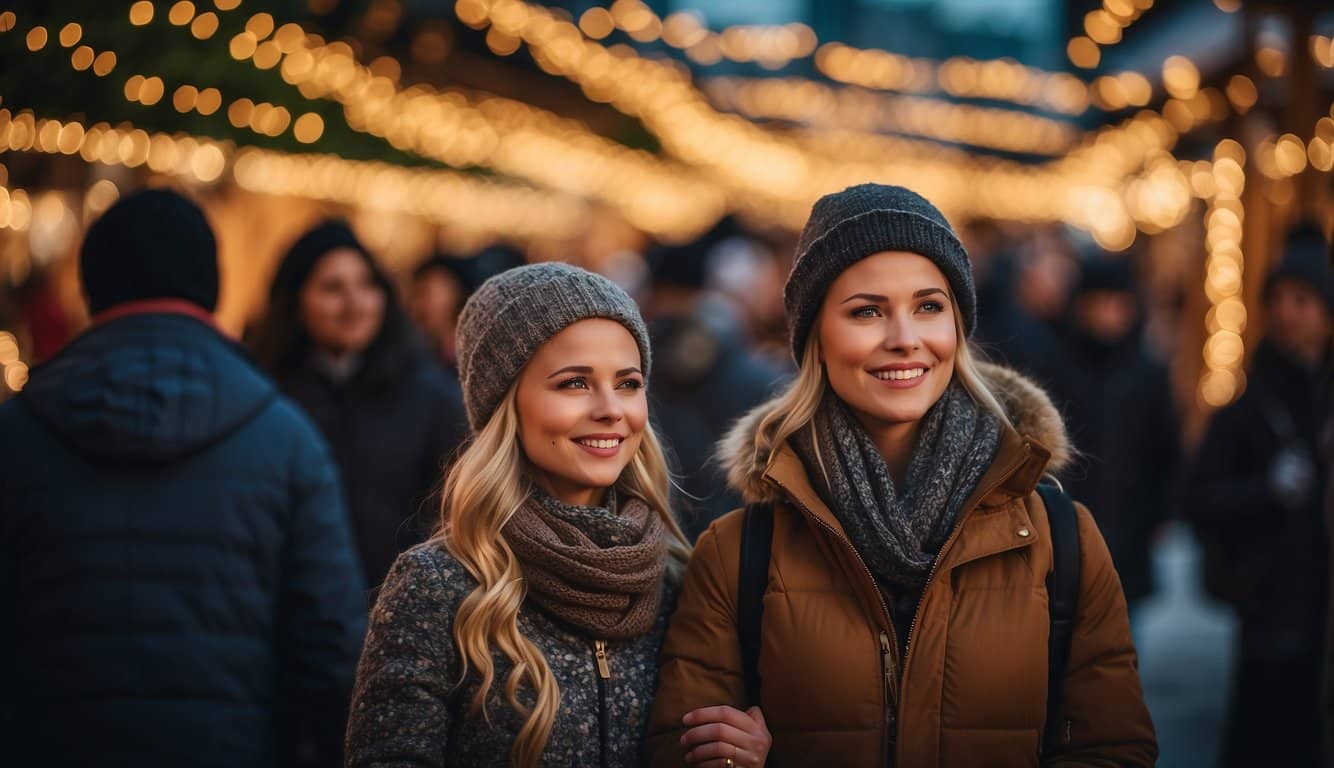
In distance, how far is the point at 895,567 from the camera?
274 cm

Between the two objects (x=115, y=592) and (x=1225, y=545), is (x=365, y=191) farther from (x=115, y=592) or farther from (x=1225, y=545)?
(x=115, y=592)

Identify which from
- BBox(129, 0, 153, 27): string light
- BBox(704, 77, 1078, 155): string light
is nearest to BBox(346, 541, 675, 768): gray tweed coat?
BBox(129, 0, 153, 27): string light

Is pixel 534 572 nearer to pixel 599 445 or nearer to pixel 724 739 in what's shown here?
pixel 599 445

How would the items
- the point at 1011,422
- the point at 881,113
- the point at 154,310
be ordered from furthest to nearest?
the point at 881,113, the point at 154,310, the point at 1011,422

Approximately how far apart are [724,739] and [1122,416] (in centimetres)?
474

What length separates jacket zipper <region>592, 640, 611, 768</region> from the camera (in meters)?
2.83

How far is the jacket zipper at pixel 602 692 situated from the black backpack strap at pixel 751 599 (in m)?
0.29

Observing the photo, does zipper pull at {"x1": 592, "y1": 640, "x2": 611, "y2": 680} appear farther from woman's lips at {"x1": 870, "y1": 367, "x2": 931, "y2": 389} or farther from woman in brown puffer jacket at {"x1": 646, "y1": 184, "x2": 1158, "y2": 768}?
woman's lips at {"x1": 870, "y1": 367, "x2": 931, "y2": 389}

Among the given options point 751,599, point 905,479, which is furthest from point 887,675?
point 905,479

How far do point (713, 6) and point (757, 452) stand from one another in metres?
22.6

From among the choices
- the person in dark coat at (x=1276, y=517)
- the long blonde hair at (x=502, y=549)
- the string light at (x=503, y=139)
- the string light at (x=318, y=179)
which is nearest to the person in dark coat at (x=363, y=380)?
the string light at (x=318, y=179)

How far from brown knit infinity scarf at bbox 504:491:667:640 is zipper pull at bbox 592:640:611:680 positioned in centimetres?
3

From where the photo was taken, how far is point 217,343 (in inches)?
134

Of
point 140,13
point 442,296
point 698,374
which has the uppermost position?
point 140,13
